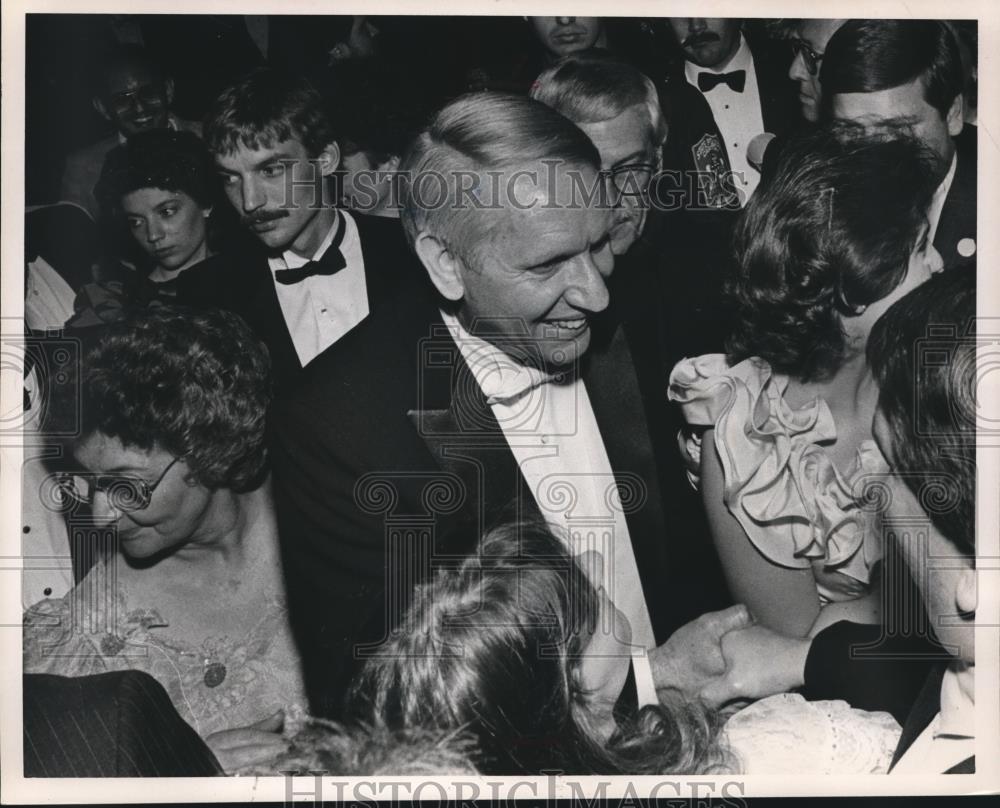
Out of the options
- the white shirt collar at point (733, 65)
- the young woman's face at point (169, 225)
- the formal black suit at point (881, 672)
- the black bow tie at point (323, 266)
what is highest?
the white shirt collar at point (733, 65)

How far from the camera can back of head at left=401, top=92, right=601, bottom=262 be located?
269 cm

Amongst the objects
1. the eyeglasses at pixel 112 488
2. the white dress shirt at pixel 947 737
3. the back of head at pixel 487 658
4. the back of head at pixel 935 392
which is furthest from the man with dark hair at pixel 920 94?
the eyeglasses at pixel 112 488

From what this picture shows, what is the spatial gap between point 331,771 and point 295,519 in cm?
62

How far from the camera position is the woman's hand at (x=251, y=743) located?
2709 mm

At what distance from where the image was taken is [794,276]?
8.99 feet

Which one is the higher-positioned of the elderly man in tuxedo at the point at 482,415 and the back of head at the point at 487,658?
the elderly man in tuxedo at the point at 482,415

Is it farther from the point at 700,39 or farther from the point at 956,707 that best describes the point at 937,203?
the point at 956,707

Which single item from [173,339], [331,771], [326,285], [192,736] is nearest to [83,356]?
[173,339]

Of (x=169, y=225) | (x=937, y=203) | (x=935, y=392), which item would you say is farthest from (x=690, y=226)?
(x=169, y=225)

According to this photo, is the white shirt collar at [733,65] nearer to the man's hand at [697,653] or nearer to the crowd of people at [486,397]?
the crowd of people at [486,397]

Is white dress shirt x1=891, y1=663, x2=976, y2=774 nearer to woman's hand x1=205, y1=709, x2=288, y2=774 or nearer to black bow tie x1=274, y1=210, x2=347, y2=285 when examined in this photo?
woman's hand x1=205, y1=709, x2=288, y2=774

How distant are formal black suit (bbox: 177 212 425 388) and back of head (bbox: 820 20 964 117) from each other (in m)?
1.14

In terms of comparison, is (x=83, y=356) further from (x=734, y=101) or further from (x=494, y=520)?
(x=734, y=101)

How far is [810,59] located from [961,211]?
0.53 m
